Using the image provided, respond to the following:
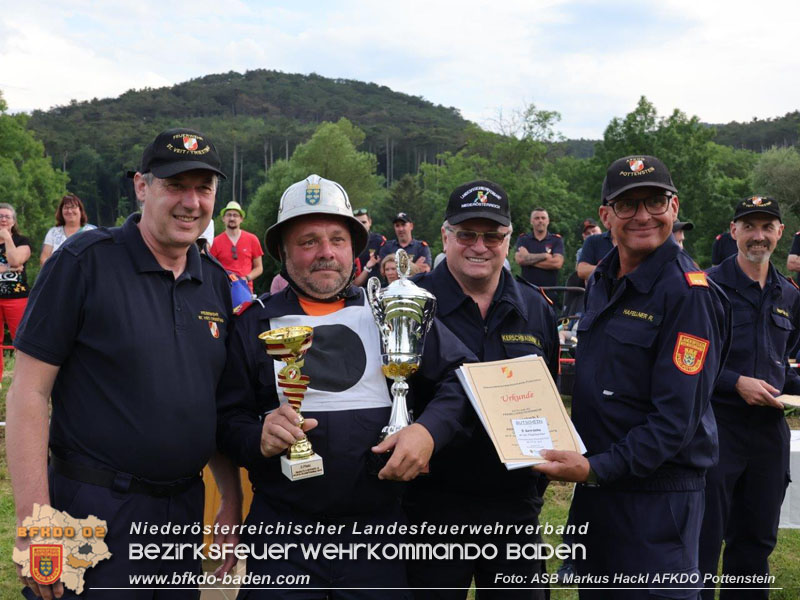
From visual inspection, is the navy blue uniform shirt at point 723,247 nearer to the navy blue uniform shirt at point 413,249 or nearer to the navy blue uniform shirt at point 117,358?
the navy blue uniform shirt at point 413,249

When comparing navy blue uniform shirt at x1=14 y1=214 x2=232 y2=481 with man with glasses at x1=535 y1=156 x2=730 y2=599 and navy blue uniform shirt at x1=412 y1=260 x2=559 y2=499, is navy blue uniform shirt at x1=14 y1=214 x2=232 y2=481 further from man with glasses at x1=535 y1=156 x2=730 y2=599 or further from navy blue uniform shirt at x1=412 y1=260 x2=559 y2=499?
man with glasses at x1=535 y1=156 x2=730 y2=599

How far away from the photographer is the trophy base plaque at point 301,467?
2266 millimetres

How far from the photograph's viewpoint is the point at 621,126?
47.1 m

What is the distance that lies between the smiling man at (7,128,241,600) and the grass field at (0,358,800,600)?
2.77m

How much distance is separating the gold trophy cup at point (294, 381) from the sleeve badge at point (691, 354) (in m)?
1.48

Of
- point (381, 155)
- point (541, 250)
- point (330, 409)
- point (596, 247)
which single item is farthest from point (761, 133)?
point (330, 409)

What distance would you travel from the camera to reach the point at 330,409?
2486 millimetres

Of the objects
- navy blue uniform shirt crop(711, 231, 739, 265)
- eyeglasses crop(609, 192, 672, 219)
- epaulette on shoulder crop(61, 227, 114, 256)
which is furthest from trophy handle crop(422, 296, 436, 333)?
navy blue uniform shirt crop(711, 231, 739, 265)

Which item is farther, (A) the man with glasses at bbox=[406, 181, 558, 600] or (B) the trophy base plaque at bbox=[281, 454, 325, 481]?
(A) the man with glasses at bbox=[406, 181, 558, 600]

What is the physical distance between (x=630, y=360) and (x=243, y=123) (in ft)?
416

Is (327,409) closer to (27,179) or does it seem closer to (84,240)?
(84,240)

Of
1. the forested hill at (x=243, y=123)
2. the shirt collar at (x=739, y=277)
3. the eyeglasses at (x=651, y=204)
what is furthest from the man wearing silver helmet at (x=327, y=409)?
the forested hill at (x=243, y=123)

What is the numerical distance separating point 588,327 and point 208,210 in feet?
5.82

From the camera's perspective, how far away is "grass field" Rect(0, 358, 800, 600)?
462cm
